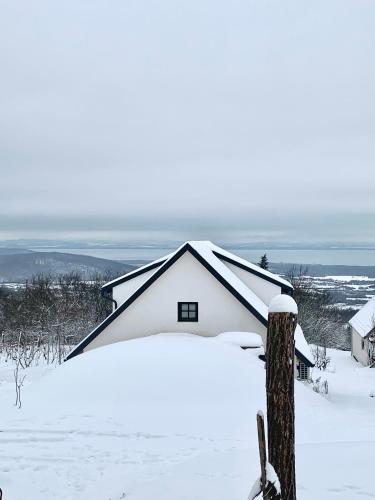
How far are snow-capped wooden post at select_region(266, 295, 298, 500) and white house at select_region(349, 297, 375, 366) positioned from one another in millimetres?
41033

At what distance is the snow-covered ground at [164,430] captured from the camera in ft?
22.6

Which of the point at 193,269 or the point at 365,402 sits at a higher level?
the point at 193,269

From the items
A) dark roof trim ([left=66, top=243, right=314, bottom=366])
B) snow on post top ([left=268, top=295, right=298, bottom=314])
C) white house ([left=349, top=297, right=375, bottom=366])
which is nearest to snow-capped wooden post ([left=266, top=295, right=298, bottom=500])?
snow on post top ([left=268, top=295, right=298, bottom=314])

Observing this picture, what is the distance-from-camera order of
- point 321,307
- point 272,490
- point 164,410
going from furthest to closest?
A: 1. point 321,307
2. point 164,410
3. point 272,490

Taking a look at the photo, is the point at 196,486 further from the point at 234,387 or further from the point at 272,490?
the point at 234,387

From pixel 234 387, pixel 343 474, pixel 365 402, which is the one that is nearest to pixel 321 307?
pixel 365 402

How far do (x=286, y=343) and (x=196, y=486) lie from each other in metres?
3.06

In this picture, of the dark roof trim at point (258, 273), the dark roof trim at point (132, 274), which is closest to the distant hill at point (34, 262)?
the dark roof trim at point (132, 274)

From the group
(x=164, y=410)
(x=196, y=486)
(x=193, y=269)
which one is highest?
(x=193, y=269)

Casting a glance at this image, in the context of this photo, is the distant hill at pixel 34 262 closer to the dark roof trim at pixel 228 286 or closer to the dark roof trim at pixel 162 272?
the dark roof trim at pixel 162 272

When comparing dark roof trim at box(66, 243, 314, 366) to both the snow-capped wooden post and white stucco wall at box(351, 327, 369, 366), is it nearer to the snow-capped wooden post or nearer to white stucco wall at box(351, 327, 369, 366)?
the snow-capped wooden post

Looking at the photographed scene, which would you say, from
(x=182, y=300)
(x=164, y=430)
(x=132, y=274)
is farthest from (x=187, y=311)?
(x=164, y=430)

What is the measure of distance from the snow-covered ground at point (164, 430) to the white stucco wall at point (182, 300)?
4.27 feet

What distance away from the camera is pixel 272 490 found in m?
4.79
